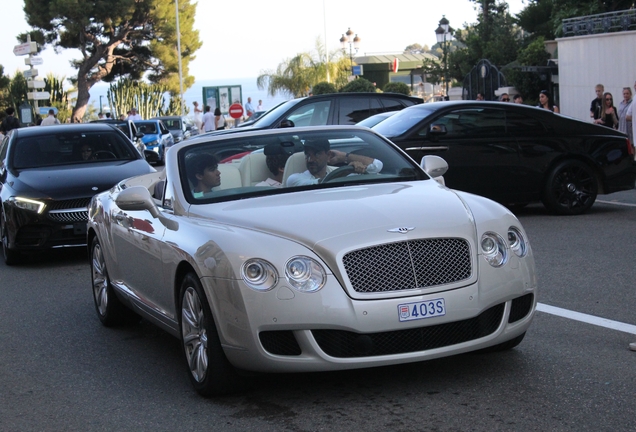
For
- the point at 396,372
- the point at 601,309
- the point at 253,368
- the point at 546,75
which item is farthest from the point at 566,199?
the point at 546,75

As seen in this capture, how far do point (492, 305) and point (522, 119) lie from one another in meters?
8.46

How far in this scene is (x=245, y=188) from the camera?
6328 mm

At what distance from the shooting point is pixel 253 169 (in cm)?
648

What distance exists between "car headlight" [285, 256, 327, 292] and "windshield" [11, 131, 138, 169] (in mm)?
8018

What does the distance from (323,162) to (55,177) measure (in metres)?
6.10

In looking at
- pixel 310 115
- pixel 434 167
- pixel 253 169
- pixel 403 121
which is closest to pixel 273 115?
pixel 310 115

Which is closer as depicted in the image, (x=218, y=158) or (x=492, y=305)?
(x=492, y=305)

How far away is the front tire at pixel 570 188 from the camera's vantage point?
13211 mm

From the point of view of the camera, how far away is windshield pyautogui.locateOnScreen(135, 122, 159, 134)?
3672 cm

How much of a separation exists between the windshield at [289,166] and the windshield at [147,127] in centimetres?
3051

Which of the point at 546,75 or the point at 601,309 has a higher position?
the point at 546,75

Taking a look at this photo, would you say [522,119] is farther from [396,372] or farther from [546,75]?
[546,75]

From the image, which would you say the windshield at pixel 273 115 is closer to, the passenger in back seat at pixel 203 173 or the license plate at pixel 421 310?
the passenger in back seat at pixel 203 173

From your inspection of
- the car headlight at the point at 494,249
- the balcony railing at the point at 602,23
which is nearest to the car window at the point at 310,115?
the car headlight at the point at 494,249
